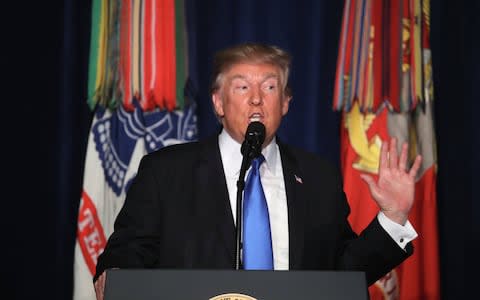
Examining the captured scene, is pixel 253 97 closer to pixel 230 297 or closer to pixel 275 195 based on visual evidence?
pixel 275 195

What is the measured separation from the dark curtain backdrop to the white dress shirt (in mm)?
1121

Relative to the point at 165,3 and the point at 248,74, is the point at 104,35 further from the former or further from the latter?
the point at 248,74

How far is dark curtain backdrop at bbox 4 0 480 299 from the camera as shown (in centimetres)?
323

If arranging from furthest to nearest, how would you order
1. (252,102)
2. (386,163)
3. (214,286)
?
1. (252,102)
2. (386,163)
3. (214,286)

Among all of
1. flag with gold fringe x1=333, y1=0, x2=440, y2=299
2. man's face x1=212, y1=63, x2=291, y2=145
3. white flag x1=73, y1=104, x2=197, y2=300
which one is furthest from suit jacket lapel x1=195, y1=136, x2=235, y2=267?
flag with gold fringe x1=333, y1=0, x2=440, y2=299

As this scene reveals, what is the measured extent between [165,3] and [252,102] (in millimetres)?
1255

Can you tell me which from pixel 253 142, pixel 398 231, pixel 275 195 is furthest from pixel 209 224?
pixel 398 231

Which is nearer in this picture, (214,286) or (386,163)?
(214,286)

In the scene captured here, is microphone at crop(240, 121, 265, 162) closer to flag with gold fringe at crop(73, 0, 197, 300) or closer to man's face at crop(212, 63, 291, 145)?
man's face at crop(212, 63, 291, 145)

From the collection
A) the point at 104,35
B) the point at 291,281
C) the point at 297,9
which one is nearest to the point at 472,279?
the point at 297,9

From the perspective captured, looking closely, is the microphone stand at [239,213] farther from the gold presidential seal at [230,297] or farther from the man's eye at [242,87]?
the man's eye at [242,87]

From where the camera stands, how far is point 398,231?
1.84m

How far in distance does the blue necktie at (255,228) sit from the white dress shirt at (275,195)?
0.07 meters

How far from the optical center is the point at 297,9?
3414 millimetres
